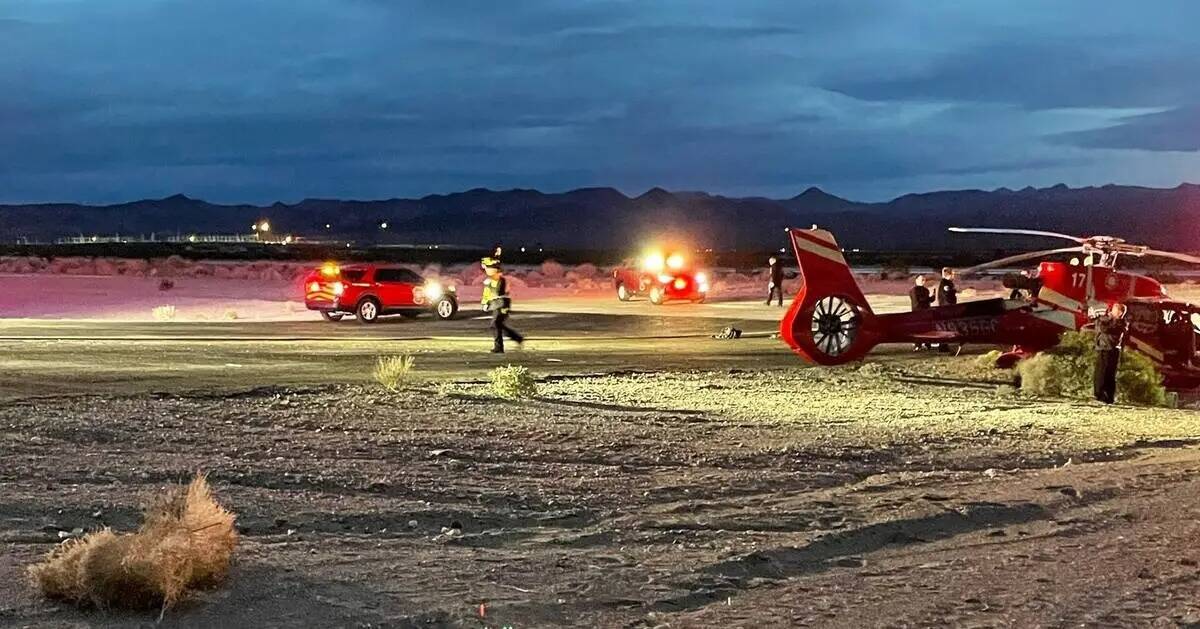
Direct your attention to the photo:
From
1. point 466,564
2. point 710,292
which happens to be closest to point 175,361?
point 466,564

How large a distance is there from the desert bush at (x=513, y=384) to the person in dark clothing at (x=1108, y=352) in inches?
323

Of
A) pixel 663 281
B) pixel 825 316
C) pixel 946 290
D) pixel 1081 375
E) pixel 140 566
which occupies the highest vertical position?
pixel 663 281

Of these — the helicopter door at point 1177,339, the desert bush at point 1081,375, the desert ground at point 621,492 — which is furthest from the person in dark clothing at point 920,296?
the helicopter door at point 1177,339

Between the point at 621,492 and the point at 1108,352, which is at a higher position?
the point at 1108,352

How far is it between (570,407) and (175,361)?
943cm

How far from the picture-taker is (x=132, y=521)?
10.3m

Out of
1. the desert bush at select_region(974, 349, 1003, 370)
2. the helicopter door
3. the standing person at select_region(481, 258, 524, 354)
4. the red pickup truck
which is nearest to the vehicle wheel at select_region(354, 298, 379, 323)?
the standing person at select_region(481, 258, 524, 354)

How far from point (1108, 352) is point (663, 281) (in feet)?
93.3

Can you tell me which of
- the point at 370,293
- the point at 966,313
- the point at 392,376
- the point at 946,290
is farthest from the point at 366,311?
the point at 966,313

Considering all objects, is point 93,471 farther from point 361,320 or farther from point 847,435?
point 361,320

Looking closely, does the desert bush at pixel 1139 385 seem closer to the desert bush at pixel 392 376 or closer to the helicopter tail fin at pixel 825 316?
the helicopter tail fin at pixel 825 316

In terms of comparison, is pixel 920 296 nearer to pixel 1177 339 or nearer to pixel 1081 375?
pixel 1177 339

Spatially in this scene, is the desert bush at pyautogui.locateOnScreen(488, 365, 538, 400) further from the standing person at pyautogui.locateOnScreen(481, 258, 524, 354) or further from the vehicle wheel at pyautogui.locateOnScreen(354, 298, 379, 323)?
the vehicle wheel at pyautogui.locateOnScreen(354, 298, 379, 323)

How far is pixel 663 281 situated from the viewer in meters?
48.1
